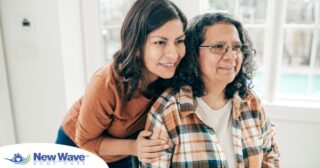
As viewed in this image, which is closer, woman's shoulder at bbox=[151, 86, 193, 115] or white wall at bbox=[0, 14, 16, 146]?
woman's shoulder at bbox=[151, 86, 193, 115]

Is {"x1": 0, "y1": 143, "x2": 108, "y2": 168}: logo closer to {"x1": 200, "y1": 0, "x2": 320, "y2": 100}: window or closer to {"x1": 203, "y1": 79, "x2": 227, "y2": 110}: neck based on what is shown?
{"x1": 203, "y1": 79, "x2": 227, "y2": 110}: neck

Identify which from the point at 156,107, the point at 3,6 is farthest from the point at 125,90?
the point at 3,6

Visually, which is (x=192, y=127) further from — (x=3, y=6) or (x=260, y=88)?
(x=3, y=6)

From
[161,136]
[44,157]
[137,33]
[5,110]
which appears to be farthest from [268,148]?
[5,110]

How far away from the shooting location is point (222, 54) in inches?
42.7

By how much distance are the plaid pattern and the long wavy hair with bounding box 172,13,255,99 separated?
0.12 feet

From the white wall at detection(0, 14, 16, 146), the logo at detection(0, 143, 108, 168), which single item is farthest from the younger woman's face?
the white wall at detection(0, 14, 16, 146)

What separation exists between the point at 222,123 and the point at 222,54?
271 millimetres

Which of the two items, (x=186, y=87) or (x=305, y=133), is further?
(x=305, y=133)

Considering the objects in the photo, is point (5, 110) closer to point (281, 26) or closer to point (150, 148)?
point (150, 148)

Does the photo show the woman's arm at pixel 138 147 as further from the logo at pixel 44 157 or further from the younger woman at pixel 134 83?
the logo at pixel 44 157

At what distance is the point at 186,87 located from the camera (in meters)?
1.16

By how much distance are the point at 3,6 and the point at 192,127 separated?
1.54 metres

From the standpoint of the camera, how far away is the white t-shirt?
3.76ft
